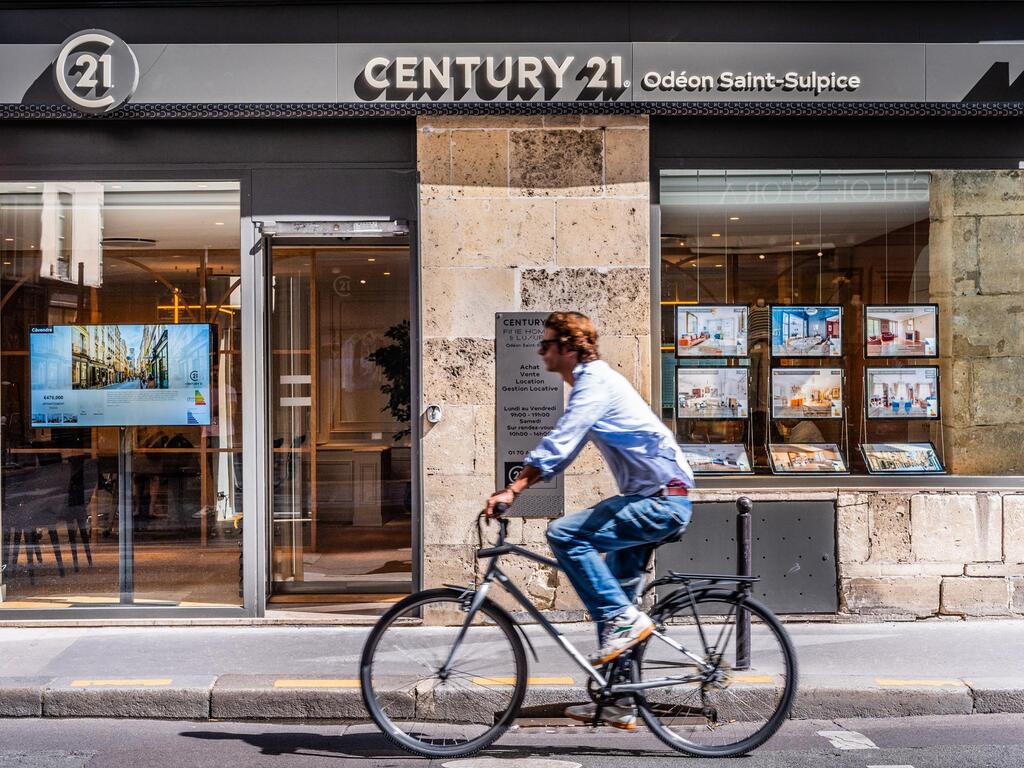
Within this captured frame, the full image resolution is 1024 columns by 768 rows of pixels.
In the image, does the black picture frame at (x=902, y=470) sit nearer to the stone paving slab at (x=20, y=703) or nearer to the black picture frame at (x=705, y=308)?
the black picture frame at (x=705, y=308)

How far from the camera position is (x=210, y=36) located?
24.4 ft

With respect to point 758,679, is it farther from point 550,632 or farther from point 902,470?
point 902,470

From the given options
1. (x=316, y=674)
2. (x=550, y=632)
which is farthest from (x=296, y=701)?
(x=550, y=632)

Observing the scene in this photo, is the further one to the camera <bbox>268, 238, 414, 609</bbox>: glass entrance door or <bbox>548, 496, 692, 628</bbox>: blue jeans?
<bbox>268, 238, 414, 609</bbox>: glass entrance door

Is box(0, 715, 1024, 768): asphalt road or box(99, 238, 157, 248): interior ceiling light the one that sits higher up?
box(99, 238, 157, 248): interior ceiling light

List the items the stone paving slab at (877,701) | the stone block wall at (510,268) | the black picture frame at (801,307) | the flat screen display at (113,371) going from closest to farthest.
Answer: the stone paving slab at (877,701)
the stone block wall at (510,268)
the flat screen display at (113,371)
the black picture frame at (801,307)

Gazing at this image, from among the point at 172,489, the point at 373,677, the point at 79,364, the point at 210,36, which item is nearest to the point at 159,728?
the point at 373,677

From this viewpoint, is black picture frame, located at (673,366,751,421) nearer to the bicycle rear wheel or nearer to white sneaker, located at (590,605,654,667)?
the bicycle rear wheel

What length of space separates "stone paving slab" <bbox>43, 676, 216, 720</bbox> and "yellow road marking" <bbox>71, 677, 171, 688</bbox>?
0.08 meters

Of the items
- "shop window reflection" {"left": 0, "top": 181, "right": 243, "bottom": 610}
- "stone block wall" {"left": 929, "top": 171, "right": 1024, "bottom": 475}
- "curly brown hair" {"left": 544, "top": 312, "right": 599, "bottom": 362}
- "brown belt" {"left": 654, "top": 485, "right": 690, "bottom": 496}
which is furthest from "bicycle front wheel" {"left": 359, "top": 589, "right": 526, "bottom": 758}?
"stone block wall" {"left": 929, "top": 171, "right": 1024, "bottom": 475}

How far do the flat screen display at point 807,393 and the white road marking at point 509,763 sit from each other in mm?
3798

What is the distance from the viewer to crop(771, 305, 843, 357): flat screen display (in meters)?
7.88

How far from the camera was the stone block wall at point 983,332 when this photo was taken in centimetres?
787

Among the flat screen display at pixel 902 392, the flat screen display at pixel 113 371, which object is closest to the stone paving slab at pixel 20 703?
the flat screen display at pixel 113 371
